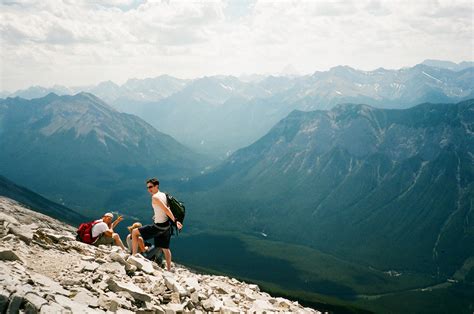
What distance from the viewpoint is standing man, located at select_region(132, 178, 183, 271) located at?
26547mm

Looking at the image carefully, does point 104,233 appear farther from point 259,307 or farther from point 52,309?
point 52,309

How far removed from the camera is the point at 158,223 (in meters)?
27.5

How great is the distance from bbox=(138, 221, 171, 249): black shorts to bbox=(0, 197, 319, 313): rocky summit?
2.08 m

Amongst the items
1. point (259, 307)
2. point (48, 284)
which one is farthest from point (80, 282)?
point (259, 307)

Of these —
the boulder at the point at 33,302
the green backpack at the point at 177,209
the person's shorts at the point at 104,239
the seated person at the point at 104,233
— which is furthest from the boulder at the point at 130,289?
the person's shorts at the point at 104,239

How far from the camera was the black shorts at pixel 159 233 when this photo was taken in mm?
27531

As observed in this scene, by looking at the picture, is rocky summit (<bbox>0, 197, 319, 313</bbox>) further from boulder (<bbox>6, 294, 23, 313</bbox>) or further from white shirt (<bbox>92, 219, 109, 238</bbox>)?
white shirt (<bbox>92, 219, 109, 238</bbox>)

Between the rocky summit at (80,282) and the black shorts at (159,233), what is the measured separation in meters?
2.08

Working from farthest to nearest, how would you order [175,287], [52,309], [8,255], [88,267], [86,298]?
[175,287], [88,267], [8,255], [86,298], [52,309]

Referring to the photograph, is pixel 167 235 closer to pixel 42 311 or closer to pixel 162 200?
pixel 162 200

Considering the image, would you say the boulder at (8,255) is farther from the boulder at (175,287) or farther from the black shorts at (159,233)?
the black shorts at (159,233)

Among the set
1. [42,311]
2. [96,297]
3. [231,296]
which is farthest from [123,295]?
[231,296]

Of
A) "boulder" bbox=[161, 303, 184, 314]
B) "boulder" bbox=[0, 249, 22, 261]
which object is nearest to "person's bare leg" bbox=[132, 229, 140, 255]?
"boulder" bbox=[161, 303, 184, 314]

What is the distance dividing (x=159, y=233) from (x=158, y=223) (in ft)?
2.50
